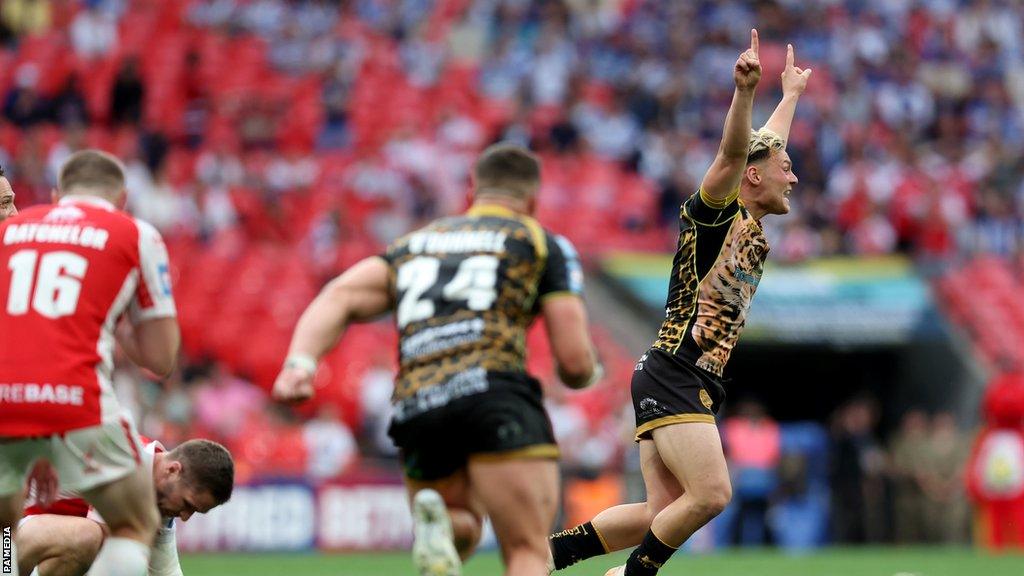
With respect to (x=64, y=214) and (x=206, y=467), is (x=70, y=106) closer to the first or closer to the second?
(x=206, y=467)

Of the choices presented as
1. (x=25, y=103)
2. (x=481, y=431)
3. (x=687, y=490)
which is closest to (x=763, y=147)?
(x=687, y=490)

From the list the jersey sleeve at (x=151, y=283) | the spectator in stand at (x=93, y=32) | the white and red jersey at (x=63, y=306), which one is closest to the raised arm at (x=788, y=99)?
the jersey sleeve at (x=151, y=283)

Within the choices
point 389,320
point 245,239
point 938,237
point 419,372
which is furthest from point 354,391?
point 419,372

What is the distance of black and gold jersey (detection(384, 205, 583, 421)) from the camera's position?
656 cm

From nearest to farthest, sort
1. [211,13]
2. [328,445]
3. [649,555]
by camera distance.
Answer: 1. [649,555]
2. [328,445]
3. [211,13]

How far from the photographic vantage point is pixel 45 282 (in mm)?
6504

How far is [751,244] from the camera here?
27.5 feet

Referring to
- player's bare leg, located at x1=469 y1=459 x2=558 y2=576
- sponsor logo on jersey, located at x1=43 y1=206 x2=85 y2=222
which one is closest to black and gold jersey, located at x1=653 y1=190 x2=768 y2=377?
player's bare leg, located at x1=469 y1=459 x2=558 y2=576

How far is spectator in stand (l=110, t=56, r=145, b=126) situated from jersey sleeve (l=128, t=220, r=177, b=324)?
57.0ft

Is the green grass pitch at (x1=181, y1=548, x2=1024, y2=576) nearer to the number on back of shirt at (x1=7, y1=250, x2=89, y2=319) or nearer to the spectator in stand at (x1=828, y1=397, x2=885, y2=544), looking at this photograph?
the spectator in stand at (x1=828, y1=397, x2=885, y2=544)

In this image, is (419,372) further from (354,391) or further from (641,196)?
(641,196)

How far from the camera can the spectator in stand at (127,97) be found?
2369 centimetres

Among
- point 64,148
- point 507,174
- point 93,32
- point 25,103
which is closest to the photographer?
point 507,174

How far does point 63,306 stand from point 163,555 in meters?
1.76
